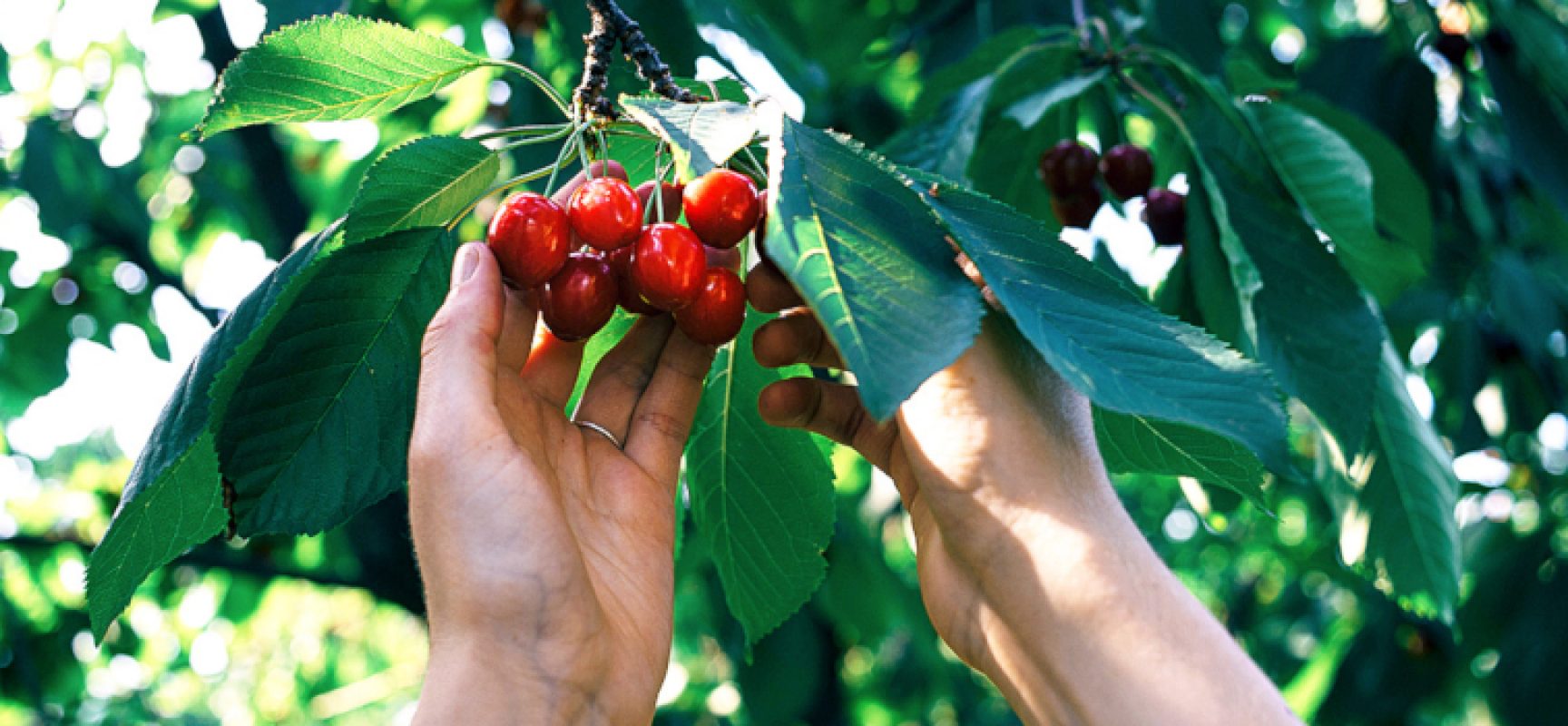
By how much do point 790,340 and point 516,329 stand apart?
0.98 ft

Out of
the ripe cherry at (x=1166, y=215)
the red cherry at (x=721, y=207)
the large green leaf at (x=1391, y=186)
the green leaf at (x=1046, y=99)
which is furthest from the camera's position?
the large green leaf at (x=1391, y=186)

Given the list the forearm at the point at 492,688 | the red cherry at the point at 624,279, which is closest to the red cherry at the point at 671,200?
the red cherry at the point at 624,279

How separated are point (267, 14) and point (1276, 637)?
262 inches

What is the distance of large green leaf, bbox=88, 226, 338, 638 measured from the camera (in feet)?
3.49

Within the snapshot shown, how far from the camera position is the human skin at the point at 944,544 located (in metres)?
1.09

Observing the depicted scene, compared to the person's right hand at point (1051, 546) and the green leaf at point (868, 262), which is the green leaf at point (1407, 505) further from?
the green leaf at point (868, 262)

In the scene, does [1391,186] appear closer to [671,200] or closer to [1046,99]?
[1046,99]

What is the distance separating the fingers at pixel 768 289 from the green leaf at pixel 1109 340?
178mm

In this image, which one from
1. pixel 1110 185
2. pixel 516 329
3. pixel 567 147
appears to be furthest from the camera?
pixel 1110 185

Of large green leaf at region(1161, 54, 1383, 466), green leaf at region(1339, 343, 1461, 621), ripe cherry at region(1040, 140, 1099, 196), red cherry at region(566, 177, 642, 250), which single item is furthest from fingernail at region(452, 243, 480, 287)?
green leaf at region(1339, 343, 1461, 621)

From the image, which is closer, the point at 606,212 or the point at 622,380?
the point at 606,212

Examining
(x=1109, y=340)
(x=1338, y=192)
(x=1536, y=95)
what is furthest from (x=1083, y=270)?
(x=1536, y=95)

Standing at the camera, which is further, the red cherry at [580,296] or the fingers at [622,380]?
the fingers at [622,380]

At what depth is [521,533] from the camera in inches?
44.5
